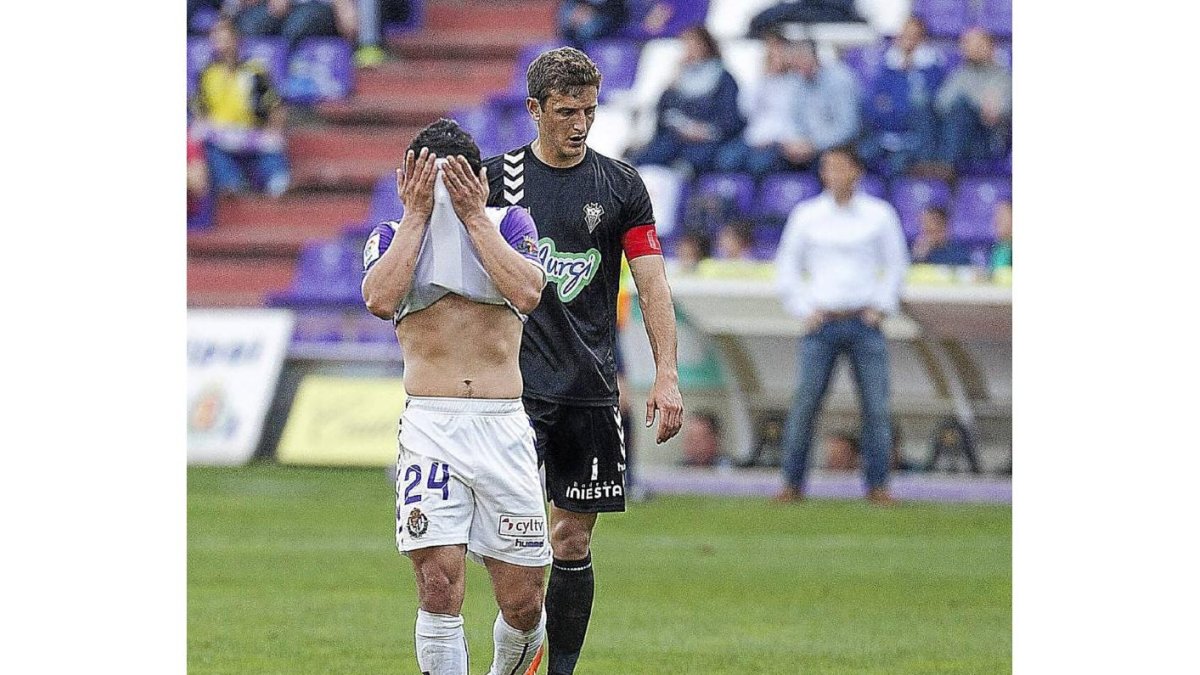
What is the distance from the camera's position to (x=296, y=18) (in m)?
19.0

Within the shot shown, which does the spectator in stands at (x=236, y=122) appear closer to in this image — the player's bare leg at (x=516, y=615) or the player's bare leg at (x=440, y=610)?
the player's bare leg at (x=516, y=615)

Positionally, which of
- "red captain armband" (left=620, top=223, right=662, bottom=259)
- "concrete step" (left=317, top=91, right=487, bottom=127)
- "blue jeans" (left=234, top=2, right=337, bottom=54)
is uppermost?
"blue jeans" (left=234, top=2, right=337, bottom=54)

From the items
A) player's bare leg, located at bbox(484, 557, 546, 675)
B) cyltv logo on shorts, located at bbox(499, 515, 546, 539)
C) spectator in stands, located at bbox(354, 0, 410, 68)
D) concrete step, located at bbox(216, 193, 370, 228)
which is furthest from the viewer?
spectator in stands, located at bbox(354, 0, 410, 68)

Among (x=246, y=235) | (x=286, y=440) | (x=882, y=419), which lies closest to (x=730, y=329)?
(x=882, y=419)

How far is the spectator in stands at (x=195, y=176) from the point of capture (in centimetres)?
1758

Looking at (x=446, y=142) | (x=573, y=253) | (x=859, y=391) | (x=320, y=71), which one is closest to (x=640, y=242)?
(x=573, y=253)

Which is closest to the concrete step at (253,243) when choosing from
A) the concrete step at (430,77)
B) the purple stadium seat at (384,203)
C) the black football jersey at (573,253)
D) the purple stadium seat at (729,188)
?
the purple stadium seat at (384,203)

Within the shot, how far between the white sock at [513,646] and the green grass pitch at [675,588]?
34.4 inches

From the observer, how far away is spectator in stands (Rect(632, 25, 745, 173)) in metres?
15.9

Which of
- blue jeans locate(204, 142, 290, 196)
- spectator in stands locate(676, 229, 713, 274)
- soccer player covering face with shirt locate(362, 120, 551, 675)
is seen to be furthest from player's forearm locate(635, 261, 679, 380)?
blue jeans locate(204, 142, 290, 196)

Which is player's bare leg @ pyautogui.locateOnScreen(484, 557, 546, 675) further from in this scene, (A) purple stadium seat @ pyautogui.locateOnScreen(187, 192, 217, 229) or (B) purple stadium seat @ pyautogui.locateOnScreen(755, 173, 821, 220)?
(A) purple stadium seat @ pyautogui.locateOnScreen(187, 192, 217, 229)

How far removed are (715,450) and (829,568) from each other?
14.0ft

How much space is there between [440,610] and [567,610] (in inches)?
36.2

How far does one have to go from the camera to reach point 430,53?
19562 millimetres
